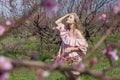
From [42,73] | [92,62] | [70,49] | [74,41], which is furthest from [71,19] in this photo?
[42,73]

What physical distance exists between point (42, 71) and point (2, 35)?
231mm

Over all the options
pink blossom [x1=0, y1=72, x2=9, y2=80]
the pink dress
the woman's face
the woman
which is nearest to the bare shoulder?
the woman

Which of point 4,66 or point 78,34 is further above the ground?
point 78,34

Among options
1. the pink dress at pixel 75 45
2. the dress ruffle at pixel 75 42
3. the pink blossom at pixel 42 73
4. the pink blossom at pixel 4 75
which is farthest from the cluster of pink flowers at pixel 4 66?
the dress ruffle at pixel 75 42

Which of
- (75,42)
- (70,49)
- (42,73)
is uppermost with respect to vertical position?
(75,42)

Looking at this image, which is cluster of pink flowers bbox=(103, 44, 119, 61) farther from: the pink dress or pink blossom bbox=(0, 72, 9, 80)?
the pink dress

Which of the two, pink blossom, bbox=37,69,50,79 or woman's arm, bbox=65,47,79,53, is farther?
woman's arm, bbox=65,47,79,53

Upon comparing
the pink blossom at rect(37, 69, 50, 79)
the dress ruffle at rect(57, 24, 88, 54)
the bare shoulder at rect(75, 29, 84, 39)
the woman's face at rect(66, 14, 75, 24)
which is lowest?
the pink blossom at rect(37, 69, 50, 79)

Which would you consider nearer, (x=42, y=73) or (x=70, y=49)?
(x=42, y=73)

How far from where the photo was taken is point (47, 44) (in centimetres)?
1678

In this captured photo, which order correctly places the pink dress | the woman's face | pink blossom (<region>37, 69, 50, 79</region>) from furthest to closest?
the woman's face
the pink dress
pink blossom (<region>37, 69, 50, 79</region>)

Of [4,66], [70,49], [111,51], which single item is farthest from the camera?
[70,49]

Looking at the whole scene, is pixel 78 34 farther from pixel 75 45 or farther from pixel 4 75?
pixel 4 75

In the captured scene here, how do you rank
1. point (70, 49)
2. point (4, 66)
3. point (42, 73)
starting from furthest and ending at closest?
point (70, 49), point (42, 73), point (4, 66)
